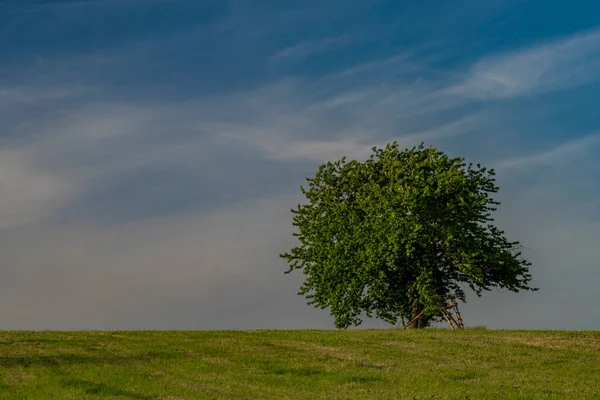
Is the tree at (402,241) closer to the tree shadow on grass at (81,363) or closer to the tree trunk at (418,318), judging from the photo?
the tree trunk at (418,318)

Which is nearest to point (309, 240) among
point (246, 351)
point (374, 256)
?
point (374, 256)

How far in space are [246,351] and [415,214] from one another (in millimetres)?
19024

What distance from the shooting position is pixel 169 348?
114 ft

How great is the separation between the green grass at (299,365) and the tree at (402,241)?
25.5 feet

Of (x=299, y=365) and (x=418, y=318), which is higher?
(x=418, y=318)

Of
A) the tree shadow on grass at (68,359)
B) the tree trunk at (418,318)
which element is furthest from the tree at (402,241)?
the tree shadow on grass at (68,359)

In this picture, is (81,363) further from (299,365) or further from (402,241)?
(402,241)

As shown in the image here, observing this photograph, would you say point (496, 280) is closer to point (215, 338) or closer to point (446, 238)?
point (446, 238)

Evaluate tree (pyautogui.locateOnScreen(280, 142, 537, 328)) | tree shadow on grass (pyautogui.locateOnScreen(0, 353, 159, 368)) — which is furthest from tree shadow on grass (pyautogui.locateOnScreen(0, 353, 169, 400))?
tree (pyautogui.locateOnScreen(280, 142, 537, 328))

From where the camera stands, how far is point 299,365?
2988cm

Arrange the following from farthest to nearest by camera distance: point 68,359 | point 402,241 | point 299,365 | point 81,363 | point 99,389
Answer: point 402,241, point 68,359, point 81,363, point 299,365, point 99,389

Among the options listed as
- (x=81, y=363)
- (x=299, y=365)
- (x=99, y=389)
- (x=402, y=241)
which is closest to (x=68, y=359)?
(x=81, y=363)

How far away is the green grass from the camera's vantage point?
79.8ft

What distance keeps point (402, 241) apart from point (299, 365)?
65.0ft
